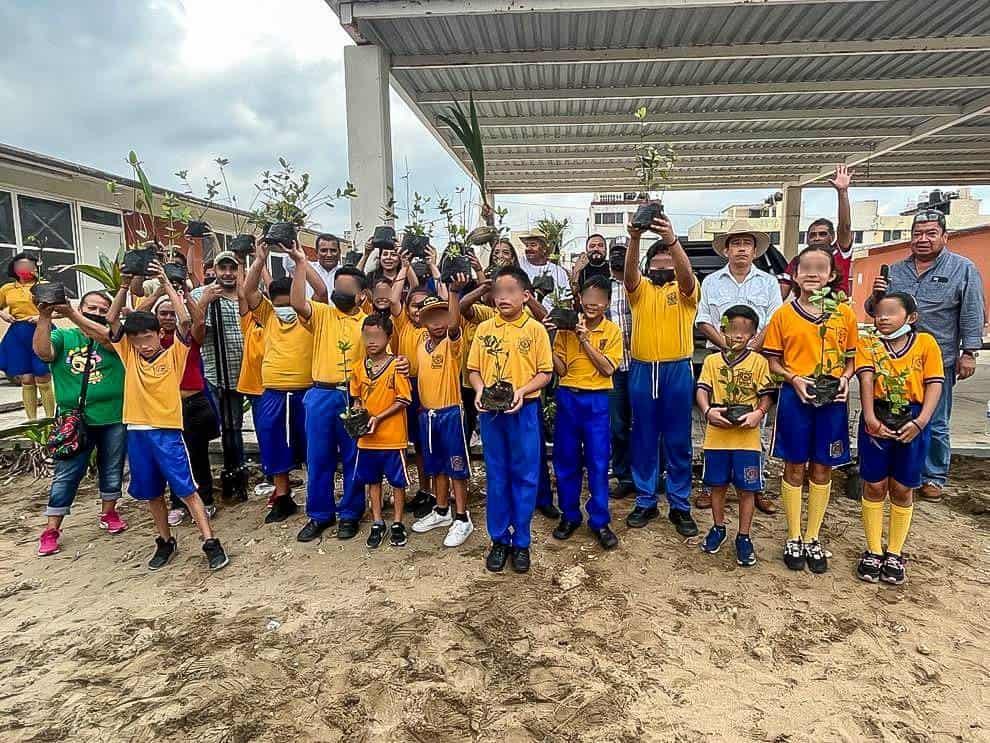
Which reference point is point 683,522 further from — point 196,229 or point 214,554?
point 196,229

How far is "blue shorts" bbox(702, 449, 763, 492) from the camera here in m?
3.52

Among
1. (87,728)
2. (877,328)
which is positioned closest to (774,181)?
(877,328)

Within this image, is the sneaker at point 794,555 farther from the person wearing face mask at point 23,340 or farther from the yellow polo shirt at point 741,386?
the person wearing face mask at point 23,340

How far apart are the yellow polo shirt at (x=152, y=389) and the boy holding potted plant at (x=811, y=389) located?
144 inches

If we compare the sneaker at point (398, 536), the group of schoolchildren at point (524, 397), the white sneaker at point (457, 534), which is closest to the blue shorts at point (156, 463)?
the group of schoolchildren at point (524, 397)

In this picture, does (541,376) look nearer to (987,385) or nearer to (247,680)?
(247,680)

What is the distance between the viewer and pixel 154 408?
3.65 meters

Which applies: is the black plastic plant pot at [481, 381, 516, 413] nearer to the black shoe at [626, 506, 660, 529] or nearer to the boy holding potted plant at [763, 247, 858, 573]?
the black shoe at [626, 506, 660, 529]

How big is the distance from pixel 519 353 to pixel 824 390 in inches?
67.3

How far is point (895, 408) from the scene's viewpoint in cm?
317

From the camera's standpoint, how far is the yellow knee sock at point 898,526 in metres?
3.30

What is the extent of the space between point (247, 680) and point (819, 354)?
3403 mm

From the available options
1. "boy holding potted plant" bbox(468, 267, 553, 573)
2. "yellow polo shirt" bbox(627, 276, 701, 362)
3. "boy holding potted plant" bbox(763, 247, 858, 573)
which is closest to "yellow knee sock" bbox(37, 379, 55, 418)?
"boy holding potted plant" bbox(468, 267, 553, 573)

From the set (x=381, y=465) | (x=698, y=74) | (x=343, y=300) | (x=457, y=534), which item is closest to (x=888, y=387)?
(x=457, y=534)
